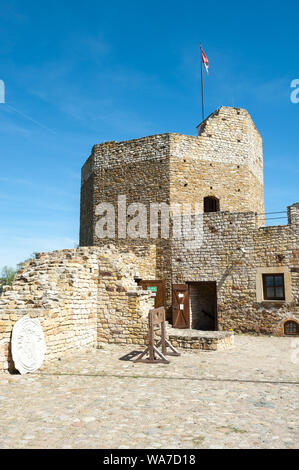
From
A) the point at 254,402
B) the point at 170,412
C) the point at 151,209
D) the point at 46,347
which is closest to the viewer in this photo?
the point at 170,412

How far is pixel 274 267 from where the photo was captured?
44.5 ft

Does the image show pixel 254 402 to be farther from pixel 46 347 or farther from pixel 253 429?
pixel 46 347

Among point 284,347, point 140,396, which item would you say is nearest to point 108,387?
point 140,396

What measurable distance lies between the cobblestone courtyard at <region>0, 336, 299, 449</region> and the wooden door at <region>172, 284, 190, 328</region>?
587cm

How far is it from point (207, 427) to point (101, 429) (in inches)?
52.8

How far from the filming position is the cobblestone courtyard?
4074 mm

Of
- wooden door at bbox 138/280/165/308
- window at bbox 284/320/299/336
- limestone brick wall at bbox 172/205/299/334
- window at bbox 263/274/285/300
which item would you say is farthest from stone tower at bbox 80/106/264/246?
window at bbox 284/320/299/336

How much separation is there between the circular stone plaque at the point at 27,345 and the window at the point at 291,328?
9.34 m

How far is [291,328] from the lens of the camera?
13148 millimetres

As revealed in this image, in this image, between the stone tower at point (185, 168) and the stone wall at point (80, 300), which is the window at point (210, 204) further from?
the stone wall at point (80, 300)

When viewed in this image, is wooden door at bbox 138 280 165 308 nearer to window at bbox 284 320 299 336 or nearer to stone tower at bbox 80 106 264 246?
stone tower at bbox 80 106 264 246

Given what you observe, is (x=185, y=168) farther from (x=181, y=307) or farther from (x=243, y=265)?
(x=181, y=307)

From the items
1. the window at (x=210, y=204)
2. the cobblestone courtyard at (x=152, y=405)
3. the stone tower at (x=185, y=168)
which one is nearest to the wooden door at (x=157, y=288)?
the stone tower at (x=185, y=168)

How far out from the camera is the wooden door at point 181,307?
14781 mm
